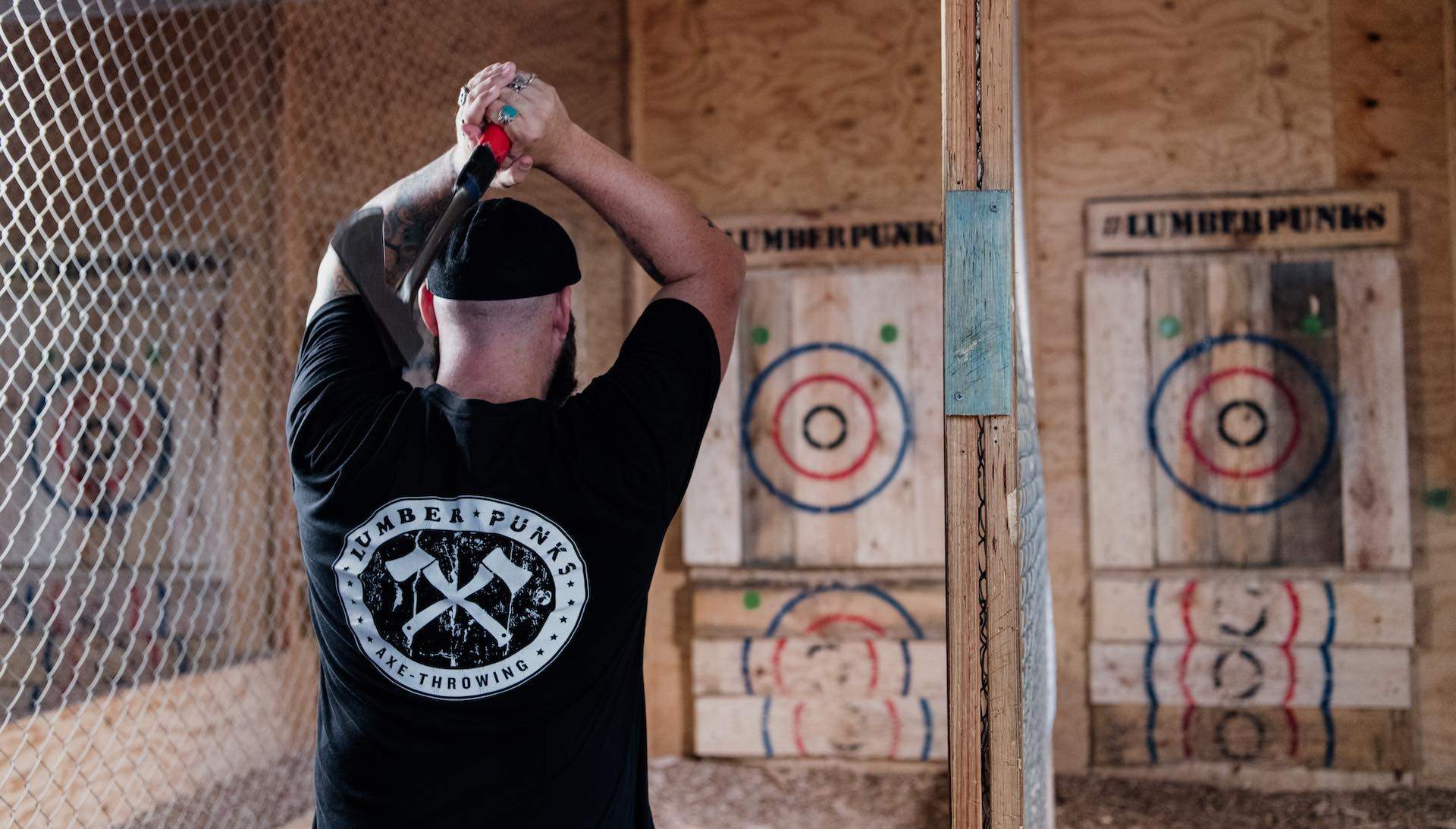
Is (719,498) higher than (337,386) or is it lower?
lower

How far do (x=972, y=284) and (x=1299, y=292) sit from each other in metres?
2.76

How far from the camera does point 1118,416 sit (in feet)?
12.1

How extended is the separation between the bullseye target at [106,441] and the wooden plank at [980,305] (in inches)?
114

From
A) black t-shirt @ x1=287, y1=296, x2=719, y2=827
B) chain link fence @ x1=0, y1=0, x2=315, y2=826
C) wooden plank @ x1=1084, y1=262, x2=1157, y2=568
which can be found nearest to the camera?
→ black t-shirt @ x1=287, y1=296, x2=719, y2=827

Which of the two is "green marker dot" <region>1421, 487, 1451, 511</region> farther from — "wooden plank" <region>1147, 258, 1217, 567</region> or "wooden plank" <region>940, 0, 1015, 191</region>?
"wooden plank" <region>940, 0, 1015, 191</region>

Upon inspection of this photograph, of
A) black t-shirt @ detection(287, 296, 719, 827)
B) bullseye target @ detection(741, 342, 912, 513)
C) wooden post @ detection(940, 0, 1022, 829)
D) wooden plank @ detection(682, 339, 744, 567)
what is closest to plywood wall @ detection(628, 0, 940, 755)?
wooden plank @ detection(682, 339, 744, 567)

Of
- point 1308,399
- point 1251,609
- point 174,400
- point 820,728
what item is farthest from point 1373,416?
point 174,400

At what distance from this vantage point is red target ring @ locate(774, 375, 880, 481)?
378 centimetres

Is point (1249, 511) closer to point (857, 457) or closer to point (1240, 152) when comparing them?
point (1240, 152)

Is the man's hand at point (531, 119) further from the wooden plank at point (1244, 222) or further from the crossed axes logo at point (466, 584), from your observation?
the wooden plank at point (1244, 222)

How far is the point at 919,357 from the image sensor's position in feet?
12.4

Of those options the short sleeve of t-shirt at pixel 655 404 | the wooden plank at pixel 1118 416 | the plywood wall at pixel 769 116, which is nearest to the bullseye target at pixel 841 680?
the plywood wall at pixel 769 116

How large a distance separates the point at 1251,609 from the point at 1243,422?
0.61 m

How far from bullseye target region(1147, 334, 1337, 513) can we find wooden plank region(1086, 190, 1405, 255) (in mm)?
330
